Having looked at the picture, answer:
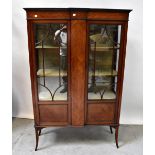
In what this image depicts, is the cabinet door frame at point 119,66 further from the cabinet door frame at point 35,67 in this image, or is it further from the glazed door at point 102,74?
the cabinet door frame at point 35,67

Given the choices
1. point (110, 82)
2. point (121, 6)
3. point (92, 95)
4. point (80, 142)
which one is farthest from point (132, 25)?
point (80, 142)

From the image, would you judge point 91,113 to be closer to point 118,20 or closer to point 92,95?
point 92,95

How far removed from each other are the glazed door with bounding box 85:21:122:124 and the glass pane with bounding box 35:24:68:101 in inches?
9.0

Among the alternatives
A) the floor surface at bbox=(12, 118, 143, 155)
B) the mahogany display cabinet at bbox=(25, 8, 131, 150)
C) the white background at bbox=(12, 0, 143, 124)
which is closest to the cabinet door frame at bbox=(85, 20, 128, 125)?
the mahogany display cabinet at bbox=(25, 8, 131, 150)

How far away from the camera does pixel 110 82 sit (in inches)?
73.7

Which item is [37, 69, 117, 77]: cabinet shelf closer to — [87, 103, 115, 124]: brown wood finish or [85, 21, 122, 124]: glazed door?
[85, 21, 122, 124]: glazed door

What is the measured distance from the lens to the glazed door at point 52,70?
1671mm

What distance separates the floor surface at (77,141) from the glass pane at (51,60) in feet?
1.76

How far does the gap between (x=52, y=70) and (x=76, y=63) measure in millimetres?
257

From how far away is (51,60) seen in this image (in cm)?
179

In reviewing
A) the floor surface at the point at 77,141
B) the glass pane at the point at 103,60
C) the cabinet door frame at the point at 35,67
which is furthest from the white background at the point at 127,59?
the cabinet door frame at the point at 35,67

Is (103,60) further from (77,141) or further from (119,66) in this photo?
(77,141)

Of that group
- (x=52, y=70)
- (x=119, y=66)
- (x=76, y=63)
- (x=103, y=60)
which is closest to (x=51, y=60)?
(x=52, y=70)

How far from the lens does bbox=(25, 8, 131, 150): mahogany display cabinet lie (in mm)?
1620
